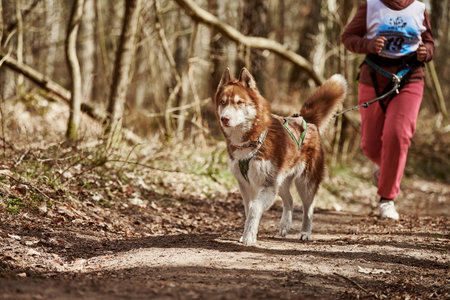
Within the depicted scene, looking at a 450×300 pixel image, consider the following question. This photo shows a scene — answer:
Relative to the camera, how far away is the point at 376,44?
17.7 ft

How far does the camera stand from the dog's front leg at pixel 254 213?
14.1ft

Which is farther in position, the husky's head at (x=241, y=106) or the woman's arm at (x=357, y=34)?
the woman's arm at (x=357, y=34)

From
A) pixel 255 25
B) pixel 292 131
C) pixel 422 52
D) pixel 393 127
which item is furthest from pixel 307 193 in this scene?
pixel 255 25

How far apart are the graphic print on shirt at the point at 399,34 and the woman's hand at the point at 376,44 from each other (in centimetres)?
15

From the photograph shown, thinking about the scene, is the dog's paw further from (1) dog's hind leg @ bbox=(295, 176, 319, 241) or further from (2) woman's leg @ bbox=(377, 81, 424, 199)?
(2) woman's leg @ bbox=(377, 81, 424, 199)

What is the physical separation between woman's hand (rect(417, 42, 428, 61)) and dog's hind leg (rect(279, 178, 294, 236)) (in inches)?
78.2

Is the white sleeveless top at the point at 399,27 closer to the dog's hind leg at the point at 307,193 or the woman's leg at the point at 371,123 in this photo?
the woman's leg at the point at 371,123

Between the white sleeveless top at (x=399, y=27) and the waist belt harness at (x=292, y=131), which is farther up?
the white sleeveless top at (x=399, y=27)

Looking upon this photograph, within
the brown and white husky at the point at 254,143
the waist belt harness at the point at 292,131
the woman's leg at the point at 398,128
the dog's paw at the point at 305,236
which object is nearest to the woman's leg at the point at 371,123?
the woman's leg at the point at 398,128

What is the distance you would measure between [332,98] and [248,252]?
1.99 m

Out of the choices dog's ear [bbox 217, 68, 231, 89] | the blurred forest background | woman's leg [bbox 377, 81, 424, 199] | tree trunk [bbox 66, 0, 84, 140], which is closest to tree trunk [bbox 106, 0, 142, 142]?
the blurred forest background

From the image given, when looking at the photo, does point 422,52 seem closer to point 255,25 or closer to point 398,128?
point 398,128

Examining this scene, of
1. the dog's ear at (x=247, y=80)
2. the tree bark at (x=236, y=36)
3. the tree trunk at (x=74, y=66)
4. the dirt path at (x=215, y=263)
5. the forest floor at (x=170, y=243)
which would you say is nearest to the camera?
the dirt path at (x=215, y=263)

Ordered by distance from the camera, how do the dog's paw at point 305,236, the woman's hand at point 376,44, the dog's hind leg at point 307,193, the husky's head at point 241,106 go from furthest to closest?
the woman's hand at point 376,44 → the dog's hind leg at point 307,193 → the dog's paw at point 305,236 → the husky's head at point 241,106
